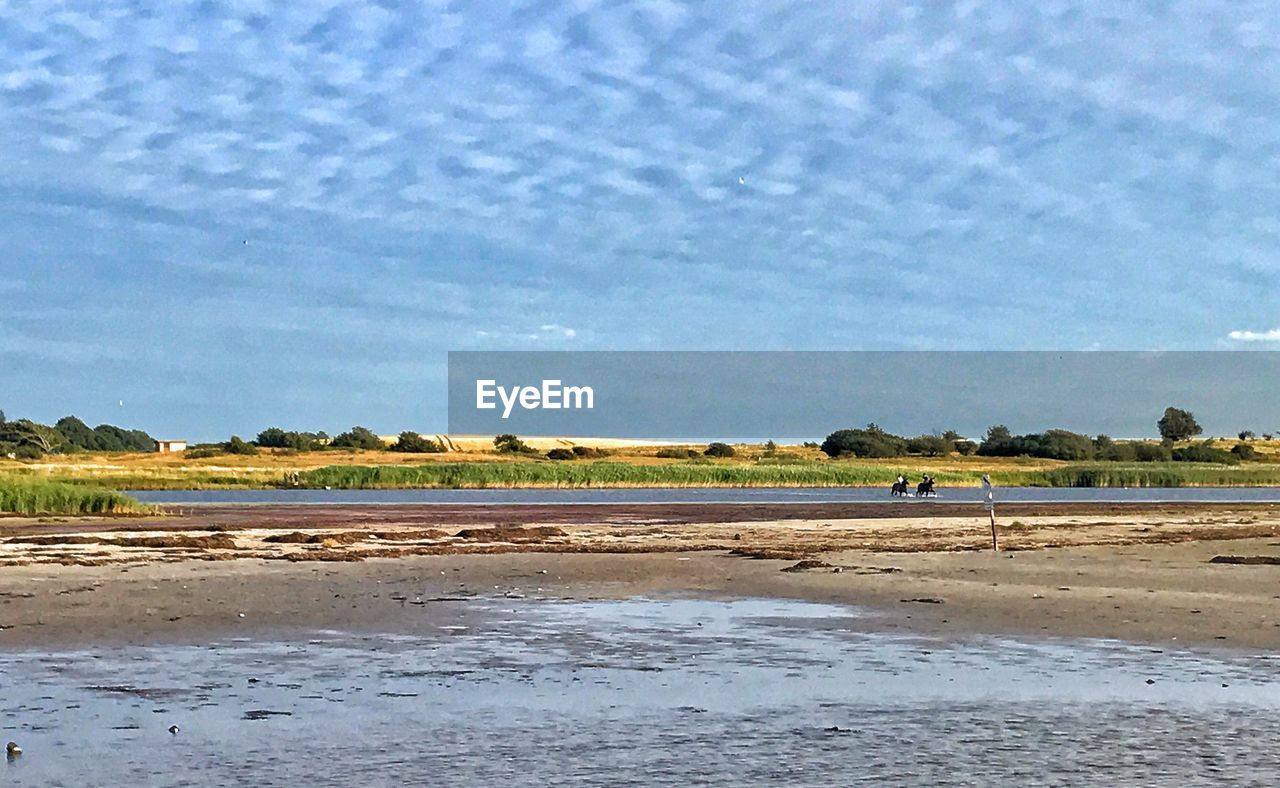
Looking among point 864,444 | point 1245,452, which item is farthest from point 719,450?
point 1245,452

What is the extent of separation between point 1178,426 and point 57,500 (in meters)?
154

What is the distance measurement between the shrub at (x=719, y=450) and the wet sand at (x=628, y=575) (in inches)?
4009

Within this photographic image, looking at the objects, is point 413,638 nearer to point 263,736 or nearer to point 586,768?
point 263,736

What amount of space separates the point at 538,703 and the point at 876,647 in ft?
15.6

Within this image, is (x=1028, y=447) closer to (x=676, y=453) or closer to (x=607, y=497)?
(x=676, y=453)

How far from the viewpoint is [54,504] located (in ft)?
159

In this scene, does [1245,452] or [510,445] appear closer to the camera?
[1245,452]

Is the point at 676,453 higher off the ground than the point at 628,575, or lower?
higher

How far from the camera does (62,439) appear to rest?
496ft

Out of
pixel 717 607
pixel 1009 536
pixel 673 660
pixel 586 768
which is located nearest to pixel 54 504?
pixel 1009 536

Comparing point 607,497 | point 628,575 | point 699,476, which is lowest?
point 628,575

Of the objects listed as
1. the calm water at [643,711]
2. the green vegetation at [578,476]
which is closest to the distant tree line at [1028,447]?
the green vegetation at [578,476]

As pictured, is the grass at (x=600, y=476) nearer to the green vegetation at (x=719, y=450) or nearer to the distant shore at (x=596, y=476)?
the distant shore at (x=596, y=476)

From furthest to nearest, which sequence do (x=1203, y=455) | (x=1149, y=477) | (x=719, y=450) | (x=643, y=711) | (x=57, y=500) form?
(x=719, y=450)
(x=1203, y=455)
(x=1149, y=477)
(x=57, y=500)
(x=643, y=711)
